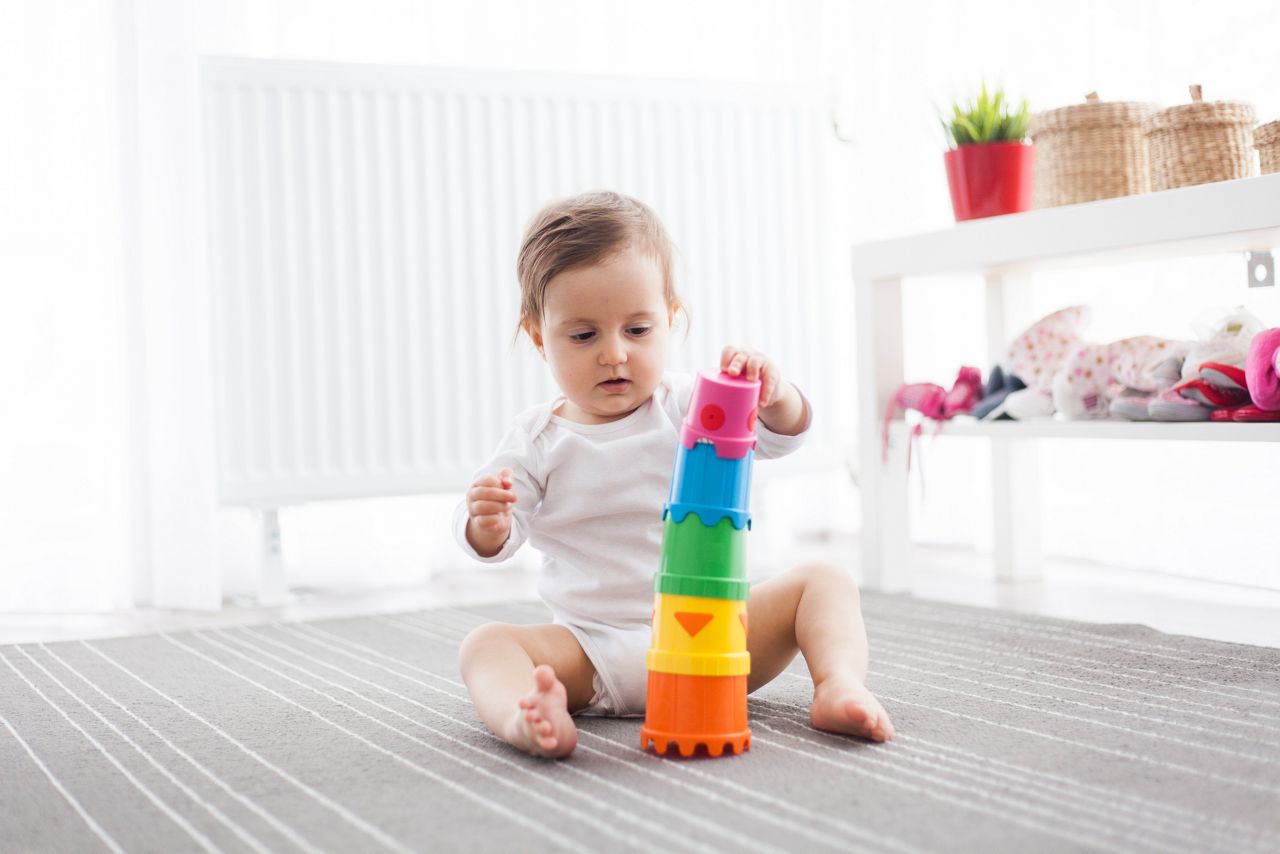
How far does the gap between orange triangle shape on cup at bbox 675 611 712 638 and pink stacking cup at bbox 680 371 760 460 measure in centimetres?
11

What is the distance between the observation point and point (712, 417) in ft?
3.03

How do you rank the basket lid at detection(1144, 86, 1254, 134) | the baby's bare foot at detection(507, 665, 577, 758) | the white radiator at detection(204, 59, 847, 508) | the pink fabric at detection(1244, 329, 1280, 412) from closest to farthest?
the baby's bare foot at detection(507, 665, 577, 758)
the pink fabric at detection(1244, 329, 1280, 412)
the basket lid at detection(1144, 86, 1254, 134)
the white radiator at detection(204, 59, 847, 508)

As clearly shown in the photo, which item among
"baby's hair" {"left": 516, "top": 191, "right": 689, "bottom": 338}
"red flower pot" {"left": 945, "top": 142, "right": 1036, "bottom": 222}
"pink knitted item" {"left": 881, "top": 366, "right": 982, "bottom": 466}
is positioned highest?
"red flower pot" {"left": 945, "top": 142, "right": 1036, "bottom": 222}

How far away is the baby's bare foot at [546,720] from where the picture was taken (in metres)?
0.91

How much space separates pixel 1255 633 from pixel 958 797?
2.58ft

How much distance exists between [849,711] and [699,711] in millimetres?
111

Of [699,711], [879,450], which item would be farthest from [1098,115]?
[699,711]

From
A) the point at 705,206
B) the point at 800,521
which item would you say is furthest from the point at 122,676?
the point at 800,521

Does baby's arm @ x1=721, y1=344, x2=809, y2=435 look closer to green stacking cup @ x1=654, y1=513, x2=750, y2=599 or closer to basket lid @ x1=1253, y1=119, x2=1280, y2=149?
green stacking cup @ x1=654, y1=513, x2=750, y2=599

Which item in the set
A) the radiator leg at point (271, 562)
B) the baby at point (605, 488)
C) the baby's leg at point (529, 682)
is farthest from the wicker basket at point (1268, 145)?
the radiator leg at point (271, 562)

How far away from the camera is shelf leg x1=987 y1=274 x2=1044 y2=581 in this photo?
75.8 inches

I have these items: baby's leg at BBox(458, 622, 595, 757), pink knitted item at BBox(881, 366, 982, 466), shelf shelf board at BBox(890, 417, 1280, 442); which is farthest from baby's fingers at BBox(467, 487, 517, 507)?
pink knitted item at BBox(881, 366, 982, 466)

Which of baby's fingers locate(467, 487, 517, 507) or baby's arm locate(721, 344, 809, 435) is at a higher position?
baby's arm locate(721, 344, 809, 435)

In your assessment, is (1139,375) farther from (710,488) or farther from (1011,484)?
(710,488)
